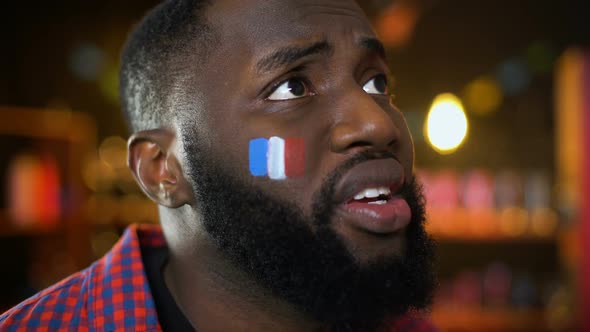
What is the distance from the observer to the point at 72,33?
3564 mm

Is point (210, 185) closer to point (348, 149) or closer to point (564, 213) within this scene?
point (348, 149)

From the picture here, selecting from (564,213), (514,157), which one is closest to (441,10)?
(514,157)

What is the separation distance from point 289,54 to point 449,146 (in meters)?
2.25

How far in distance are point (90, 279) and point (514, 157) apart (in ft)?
9.16

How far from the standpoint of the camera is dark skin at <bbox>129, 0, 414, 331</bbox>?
43.6 inches

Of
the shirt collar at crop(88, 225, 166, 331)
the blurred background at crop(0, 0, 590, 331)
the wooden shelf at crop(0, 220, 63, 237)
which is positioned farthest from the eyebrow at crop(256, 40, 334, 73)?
the wooden shelf at crop(0, 220, 63, 237)

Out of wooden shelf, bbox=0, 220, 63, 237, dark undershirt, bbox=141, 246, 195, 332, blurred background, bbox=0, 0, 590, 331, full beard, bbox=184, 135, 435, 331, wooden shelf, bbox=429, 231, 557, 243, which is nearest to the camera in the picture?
full beard, bbox=184, 135, 435, 331

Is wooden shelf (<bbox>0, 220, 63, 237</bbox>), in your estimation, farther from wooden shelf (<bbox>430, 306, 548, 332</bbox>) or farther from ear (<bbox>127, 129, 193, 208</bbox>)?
wooden shelf (<bbox>430, 306, 548, 332</bbox>)

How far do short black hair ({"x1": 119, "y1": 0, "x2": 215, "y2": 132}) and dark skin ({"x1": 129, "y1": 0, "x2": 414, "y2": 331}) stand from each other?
0.11 feet

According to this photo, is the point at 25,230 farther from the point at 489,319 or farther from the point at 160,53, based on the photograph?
the point at 489,319

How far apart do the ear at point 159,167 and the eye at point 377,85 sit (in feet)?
1.51

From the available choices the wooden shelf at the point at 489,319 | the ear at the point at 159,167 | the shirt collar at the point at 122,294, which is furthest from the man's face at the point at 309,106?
the wooden shelf at the point at 489,319

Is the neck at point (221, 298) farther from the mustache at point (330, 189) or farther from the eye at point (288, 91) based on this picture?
the eye at point (288, 91)

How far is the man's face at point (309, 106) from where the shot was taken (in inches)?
42.9
